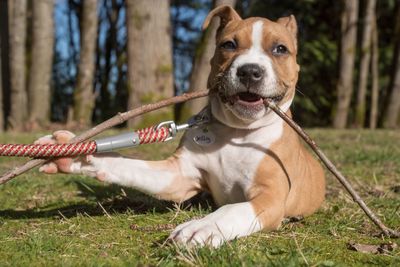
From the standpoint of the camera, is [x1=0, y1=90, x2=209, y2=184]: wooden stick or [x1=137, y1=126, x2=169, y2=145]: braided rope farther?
[x1=137, y1=126, x2=169, y2=145]: braided rope

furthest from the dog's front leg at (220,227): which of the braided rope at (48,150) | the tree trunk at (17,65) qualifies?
the tree trunk at (17,65)

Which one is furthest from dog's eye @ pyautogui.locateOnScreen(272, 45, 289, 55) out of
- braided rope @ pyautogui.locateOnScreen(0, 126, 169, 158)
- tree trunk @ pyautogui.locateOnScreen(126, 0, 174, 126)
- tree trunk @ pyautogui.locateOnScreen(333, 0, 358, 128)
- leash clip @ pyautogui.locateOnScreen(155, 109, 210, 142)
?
tree trunk @ pyautogui.locateOnScreen(333, 0, 358, 128)

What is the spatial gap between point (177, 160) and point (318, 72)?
18787mm

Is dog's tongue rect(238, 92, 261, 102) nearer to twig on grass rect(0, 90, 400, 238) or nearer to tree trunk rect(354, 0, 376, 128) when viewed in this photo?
twig on grass rect(0, 90, 400, 238)

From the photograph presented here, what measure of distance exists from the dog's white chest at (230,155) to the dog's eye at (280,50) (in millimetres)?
521

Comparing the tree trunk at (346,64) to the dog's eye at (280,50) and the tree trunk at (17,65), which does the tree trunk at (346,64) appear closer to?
the tree trunk at (17,65)

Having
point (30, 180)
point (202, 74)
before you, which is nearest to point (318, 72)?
point (202, 74)

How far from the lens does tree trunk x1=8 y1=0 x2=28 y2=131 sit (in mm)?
13484

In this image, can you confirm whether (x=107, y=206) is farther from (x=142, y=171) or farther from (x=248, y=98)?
(x=248, y=98)

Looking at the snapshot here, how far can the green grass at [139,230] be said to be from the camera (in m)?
2.75

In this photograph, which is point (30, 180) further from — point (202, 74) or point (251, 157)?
point (202, 74)


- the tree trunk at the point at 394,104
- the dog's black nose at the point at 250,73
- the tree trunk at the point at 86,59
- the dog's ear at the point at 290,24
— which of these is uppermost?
the dog's ear at the point at 290,24

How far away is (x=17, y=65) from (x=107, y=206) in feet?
33.4

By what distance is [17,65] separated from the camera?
44.4 ft
